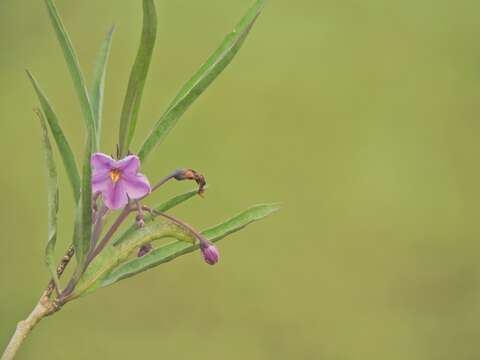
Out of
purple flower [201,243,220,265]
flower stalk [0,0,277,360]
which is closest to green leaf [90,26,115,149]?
flower stalk [0,0,277,360]

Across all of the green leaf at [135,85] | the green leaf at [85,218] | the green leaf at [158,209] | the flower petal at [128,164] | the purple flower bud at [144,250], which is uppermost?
the green leaf at [135,85]

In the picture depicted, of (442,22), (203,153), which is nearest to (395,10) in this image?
(442,22)

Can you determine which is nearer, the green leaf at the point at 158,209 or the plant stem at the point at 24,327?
the plant stem at the point at 24,327

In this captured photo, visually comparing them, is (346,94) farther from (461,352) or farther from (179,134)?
(461,352)

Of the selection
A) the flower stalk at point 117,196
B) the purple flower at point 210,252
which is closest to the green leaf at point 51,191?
the flower stalk at point 117,196

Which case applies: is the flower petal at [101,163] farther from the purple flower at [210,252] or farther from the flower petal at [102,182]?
the purple flower at [210,252]

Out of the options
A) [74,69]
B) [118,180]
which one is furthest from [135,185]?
[74,69]
